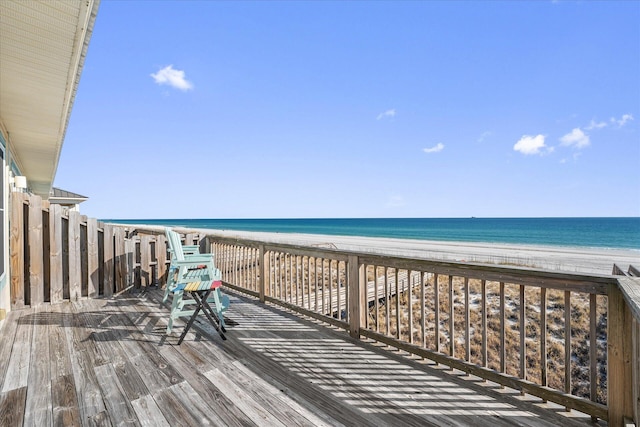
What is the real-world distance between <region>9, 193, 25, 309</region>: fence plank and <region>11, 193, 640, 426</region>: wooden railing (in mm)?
11

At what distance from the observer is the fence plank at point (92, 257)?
4.50 meters

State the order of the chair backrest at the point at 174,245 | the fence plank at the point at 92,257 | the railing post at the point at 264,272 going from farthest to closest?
the fence plank at the point at 92,257 → the railing post at the point at 264,272 → the chair backrest at the point at 174,245

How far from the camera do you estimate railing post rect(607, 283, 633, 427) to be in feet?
5.27

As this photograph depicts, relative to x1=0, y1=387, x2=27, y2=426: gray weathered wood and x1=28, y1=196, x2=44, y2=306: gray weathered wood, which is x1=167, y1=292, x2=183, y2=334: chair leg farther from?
x1=28, y1=196, x2=44, y2=306: gray weathered wood

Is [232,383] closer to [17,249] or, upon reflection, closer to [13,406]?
[13,406]

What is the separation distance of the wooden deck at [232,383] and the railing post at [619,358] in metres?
0.21

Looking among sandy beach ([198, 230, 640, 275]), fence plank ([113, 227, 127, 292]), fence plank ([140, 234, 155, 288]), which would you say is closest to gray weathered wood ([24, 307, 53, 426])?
fence plank ([113, 227, 127, 292])

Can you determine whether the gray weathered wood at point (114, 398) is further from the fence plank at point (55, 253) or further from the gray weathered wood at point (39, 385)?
the fence plank at point (55, 253)

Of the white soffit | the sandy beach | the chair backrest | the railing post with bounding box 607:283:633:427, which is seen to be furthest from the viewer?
the sandy beach

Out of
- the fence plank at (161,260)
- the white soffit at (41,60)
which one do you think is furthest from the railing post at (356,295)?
the fence plank at (161,260)

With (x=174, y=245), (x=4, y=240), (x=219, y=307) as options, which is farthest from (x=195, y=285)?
(x=4, y=240)

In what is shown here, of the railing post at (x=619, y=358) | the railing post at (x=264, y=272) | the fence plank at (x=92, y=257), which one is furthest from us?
the fence plank at (x=92, y=257)

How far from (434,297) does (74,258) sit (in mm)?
5064

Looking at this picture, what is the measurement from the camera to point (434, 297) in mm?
2674
